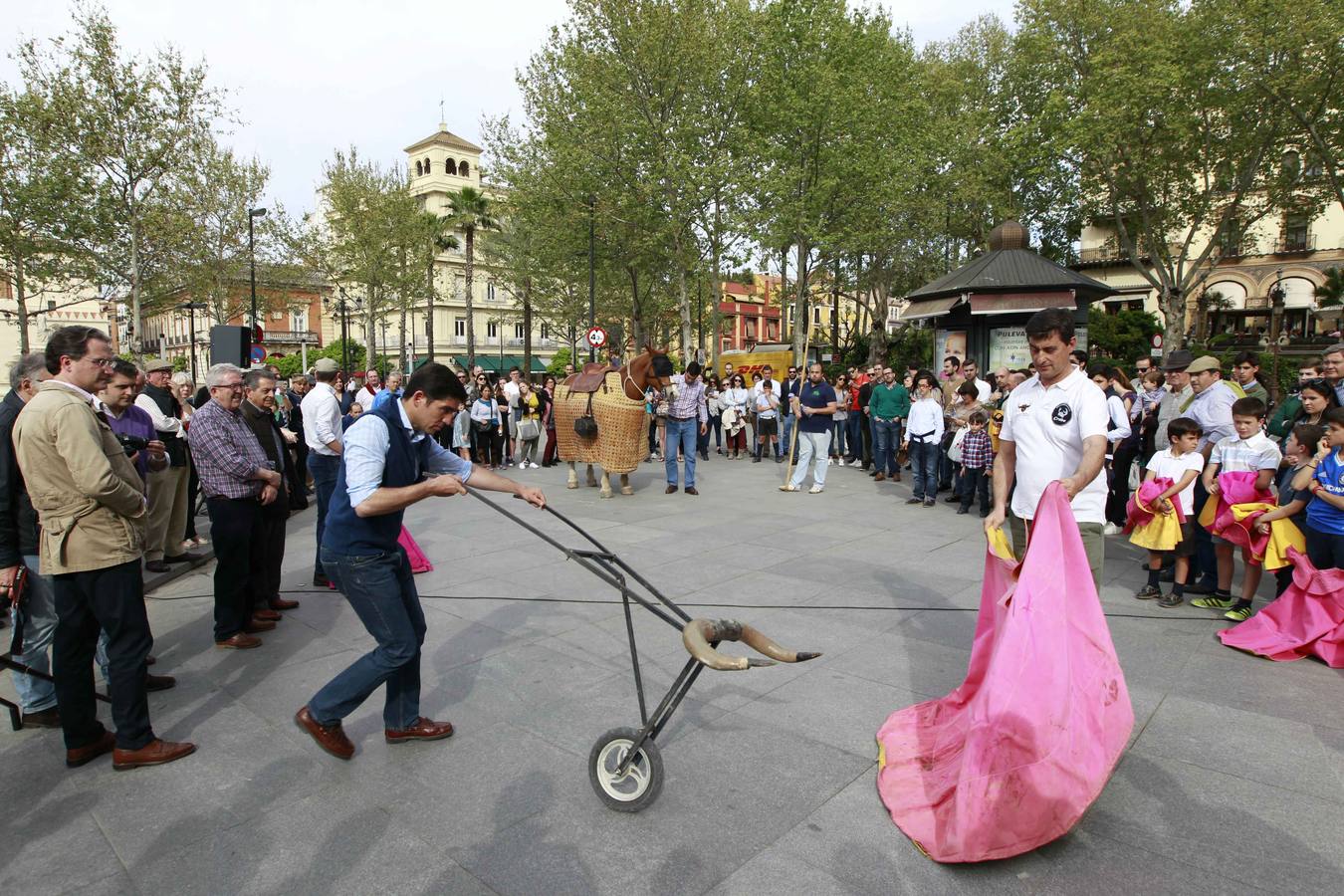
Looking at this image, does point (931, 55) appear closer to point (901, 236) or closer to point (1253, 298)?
point (901, 236)

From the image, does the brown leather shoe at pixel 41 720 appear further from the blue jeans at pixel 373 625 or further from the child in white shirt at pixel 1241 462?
the child in white shirt at pixel 1241 462

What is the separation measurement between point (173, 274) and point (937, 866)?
30.6 m

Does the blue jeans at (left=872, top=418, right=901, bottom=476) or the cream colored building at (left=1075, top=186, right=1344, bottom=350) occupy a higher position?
the cream colored building at (left=1075, top=186, right=1344, bottom=350)

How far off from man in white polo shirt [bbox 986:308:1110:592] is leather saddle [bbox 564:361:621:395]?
23.4ft

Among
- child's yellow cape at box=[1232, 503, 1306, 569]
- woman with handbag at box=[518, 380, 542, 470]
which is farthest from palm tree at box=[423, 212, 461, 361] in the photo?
child's yellow cape at box=[1232, 503, 1306, 569]

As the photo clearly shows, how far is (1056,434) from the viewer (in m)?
3.86

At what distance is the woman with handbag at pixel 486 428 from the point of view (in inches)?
557

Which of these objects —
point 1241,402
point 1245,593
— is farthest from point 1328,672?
point 1241,402

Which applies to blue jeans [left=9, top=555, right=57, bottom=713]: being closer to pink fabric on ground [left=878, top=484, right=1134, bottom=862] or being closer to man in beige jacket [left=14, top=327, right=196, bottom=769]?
man in beige jacket [left=14, top=327, right=196, bottom=769]

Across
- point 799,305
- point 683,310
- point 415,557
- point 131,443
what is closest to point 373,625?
point 131,443

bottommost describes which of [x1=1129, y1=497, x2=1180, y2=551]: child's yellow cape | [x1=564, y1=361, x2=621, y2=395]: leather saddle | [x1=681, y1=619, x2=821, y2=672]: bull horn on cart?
[x1=1129, y1=497, x2=1180, y2=551]: child's yellow cape

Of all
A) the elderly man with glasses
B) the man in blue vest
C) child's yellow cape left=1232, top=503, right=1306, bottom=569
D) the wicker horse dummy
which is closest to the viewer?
the man in blue vest

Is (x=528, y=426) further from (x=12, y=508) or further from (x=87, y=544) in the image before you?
(x=87, y=544)

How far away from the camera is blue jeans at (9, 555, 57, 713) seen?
12.8 feet
